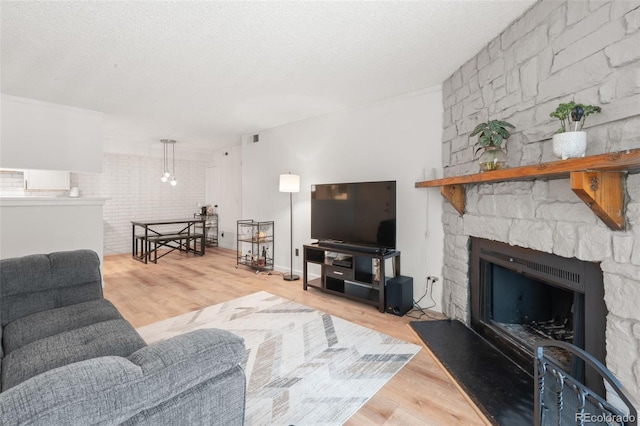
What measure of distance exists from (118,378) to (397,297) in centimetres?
268

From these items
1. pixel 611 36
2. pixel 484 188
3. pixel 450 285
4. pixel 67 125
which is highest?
pixel 67 125

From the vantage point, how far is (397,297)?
304 cm

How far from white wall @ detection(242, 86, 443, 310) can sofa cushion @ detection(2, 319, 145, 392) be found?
2.66 meters

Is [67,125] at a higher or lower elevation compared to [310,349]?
higher

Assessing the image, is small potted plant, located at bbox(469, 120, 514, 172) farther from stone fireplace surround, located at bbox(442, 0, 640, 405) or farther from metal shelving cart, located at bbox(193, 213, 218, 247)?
metal shelving cart, located at bbox(193, 213, 218, 247)

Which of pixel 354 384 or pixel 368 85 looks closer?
→ pixel 354 384

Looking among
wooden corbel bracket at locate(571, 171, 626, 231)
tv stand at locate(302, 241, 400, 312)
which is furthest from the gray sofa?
tv stand at locate(302, 241, 400, 312)

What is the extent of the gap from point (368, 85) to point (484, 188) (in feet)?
5.15

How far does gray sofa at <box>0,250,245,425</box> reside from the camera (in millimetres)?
647

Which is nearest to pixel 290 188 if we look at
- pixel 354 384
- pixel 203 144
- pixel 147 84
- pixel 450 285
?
pixel 147 84

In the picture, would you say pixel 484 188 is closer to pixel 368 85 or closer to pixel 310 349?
pixel 368 85

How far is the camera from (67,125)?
3986mm

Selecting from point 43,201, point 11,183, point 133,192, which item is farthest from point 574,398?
point 133,192

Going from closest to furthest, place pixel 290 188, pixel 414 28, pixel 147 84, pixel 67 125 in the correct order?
pixel 414 28 < pixel 147 84 < pixel 67 125 < pixel 290 188
